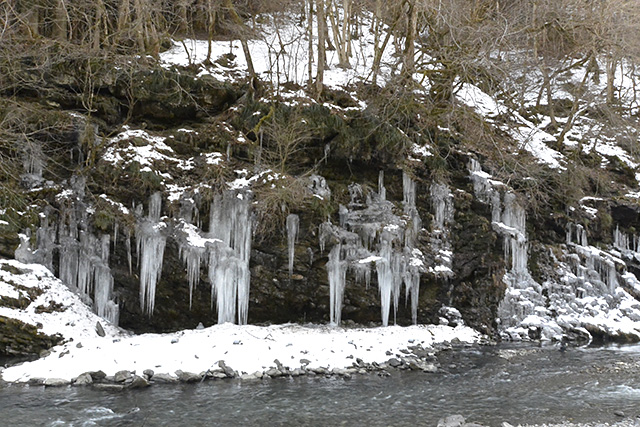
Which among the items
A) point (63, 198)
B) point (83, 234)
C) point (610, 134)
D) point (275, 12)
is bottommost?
point (83, 234)

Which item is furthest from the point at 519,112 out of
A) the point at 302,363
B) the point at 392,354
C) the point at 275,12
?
the point at 302,363

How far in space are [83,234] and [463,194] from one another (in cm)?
887

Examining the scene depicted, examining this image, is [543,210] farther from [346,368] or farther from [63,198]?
[63,198]

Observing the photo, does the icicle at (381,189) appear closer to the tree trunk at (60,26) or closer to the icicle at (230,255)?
the icicle at (230,255)

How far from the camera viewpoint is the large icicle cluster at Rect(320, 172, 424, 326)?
10.8 meters

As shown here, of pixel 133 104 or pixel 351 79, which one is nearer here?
pixel 133 104

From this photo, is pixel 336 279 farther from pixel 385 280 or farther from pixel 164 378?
pixel 164 378

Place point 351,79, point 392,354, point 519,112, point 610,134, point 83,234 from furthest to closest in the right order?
point 519,112
point 610,134
point 351,79
point 83,234
point 392,354

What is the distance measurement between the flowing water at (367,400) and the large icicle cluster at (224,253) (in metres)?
2.62

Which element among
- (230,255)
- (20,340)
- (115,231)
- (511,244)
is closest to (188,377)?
(230,255)

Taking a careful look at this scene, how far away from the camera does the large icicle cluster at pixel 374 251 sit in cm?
1076

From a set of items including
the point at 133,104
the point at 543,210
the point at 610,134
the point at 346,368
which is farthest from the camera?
the point at 610,134

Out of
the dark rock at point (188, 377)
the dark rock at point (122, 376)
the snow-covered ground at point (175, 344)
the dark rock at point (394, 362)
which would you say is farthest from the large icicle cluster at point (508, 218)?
the dark rock at point (122, 376)

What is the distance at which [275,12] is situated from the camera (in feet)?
56.2
